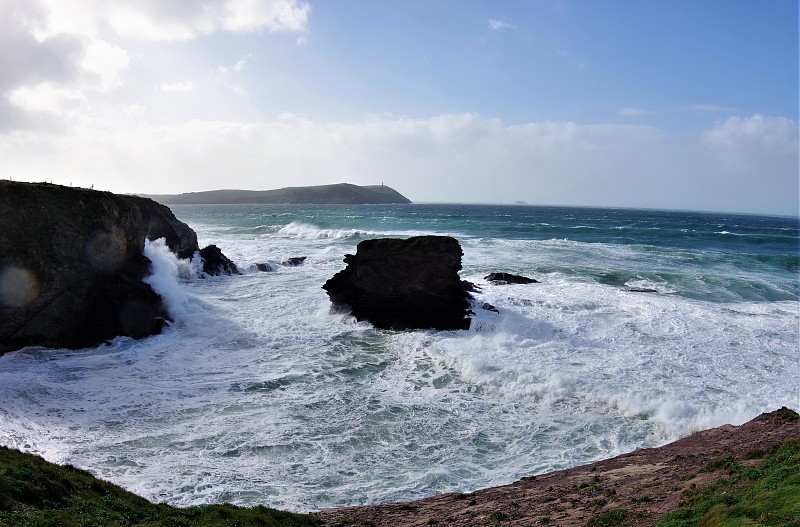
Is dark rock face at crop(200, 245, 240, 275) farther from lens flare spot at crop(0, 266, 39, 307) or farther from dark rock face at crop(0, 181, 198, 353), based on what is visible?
lens flare spot at crop(0, 266, 39, 307)

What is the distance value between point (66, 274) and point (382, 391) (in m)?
13.4

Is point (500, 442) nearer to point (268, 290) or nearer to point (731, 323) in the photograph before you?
point (731, 323)

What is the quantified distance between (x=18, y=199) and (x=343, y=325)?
43.2ft

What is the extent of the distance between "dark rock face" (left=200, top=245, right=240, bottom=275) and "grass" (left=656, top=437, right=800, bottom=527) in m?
31.1

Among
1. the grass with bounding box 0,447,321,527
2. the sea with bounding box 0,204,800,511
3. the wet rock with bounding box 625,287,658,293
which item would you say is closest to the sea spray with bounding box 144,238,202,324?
the sea with bounding box 0,204,800,511

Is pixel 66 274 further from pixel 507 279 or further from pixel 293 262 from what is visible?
pixel 507 279

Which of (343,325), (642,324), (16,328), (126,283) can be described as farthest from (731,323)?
(16,328)

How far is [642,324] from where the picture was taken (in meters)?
20.6

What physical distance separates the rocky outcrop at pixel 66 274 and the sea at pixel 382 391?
0.96m

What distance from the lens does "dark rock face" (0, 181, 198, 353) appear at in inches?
700

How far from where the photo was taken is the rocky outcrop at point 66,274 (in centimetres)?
1778

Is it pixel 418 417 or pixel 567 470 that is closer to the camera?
pixel 567 470

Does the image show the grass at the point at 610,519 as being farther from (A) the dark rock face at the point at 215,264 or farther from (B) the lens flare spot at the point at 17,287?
(A) the dark rock face at the point at 215,264

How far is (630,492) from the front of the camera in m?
8.19
